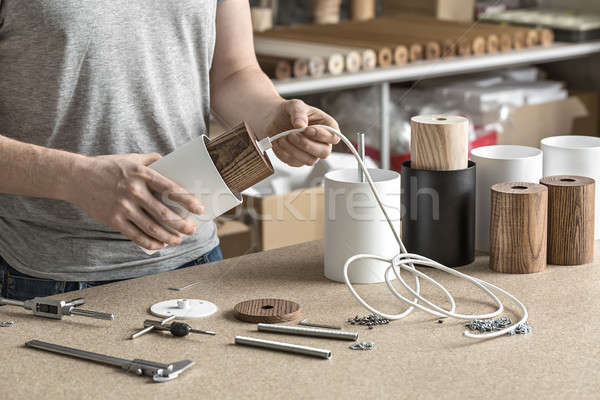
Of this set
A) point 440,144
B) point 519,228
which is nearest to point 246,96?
point 440,144

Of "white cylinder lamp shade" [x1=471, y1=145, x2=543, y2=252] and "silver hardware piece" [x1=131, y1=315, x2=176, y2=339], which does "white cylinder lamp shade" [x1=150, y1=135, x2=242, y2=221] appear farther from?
"white cylinder lamp shade" [x1=471, y1=145, x2=543, y2=252]

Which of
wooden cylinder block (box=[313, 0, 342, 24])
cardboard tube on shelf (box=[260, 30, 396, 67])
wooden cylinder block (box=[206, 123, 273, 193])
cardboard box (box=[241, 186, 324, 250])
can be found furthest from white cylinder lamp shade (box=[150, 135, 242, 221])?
wooden cylinder block (box=[313, 0, 342, 24])

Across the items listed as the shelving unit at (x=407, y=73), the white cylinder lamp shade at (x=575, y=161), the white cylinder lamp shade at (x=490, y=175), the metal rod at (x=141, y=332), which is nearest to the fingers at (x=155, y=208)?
the metal rod at (x=141, y=332)

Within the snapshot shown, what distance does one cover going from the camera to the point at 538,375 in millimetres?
797

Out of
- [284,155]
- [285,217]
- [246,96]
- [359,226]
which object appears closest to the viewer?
[359,226]

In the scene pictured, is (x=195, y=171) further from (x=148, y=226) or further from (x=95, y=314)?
(x=95, y=314)

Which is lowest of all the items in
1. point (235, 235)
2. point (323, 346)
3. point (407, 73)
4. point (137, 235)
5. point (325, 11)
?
point (235, 235)

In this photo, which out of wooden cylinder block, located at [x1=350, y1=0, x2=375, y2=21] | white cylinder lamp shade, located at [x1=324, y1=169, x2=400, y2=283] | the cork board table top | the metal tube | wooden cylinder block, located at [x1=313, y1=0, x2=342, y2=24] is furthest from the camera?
wooden cylinder block, located at [x1=350, y1=0, x2=375, y2=21]

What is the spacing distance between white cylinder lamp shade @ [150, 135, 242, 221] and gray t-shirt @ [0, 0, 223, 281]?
23 centimetres

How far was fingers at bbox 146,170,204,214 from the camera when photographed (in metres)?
0.89

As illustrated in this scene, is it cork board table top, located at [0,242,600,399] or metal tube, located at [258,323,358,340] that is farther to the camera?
metal tube, located at [258,323,358,340]

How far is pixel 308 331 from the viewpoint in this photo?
0.89 m

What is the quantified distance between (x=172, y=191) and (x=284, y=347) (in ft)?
0.65

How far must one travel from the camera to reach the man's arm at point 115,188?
892 millimetres
